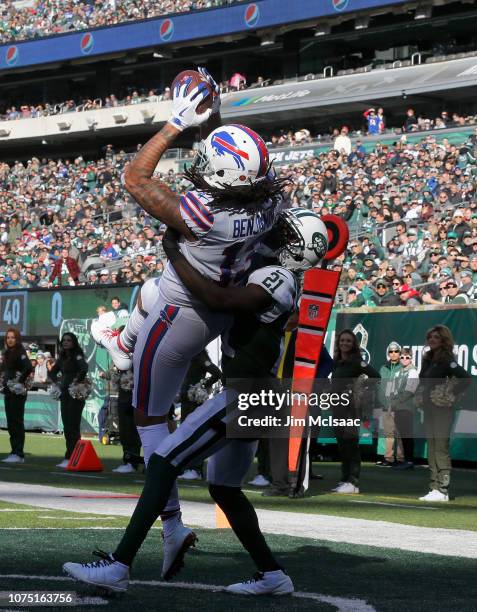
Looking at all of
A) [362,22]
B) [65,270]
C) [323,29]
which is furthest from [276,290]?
[323,29]

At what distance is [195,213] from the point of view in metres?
4.95

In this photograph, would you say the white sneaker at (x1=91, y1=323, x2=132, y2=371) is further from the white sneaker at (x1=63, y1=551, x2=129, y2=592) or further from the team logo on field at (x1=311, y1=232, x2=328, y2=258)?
the team logo on field at (x1=311, y1=232, x2=328, y2=258)

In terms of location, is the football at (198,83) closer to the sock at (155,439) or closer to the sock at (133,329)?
the sock at (133,329)

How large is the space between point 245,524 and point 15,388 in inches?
407

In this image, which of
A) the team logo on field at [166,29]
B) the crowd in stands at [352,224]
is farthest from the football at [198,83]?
the team logo on field at [166,29]

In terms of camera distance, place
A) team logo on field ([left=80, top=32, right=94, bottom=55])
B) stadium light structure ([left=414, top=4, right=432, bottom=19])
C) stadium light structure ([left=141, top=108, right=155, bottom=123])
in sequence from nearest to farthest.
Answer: stadium light structure ([left=414, top=4, right=432, bottom=19]) → stadium light structure ([left=141, top=108, right=155, bottom=123]) → team logo on field ([left=80, top=32, right=94, bottom=55])

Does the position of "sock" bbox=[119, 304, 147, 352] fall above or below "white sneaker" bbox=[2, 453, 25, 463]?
above

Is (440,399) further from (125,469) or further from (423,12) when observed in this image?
(423,12)

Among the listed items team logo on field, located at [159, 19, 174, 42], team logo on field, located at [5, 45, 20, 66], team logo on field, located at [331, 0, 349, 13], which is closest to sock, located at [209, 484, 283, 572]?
team logo on field, located at [331, 0, 349, 13]

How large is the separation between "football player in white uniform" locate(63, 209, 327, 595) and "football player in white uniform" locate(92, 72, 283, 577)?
0.12 metres

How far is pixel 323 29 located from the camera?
41281 mm

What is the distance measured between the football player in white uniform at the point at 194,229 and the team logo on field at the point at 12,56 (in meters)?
46.9

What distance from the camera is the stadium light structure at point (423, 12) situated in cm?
3862

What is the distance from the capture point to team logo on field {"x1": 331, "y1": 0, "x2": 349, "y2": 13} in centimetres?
3939
